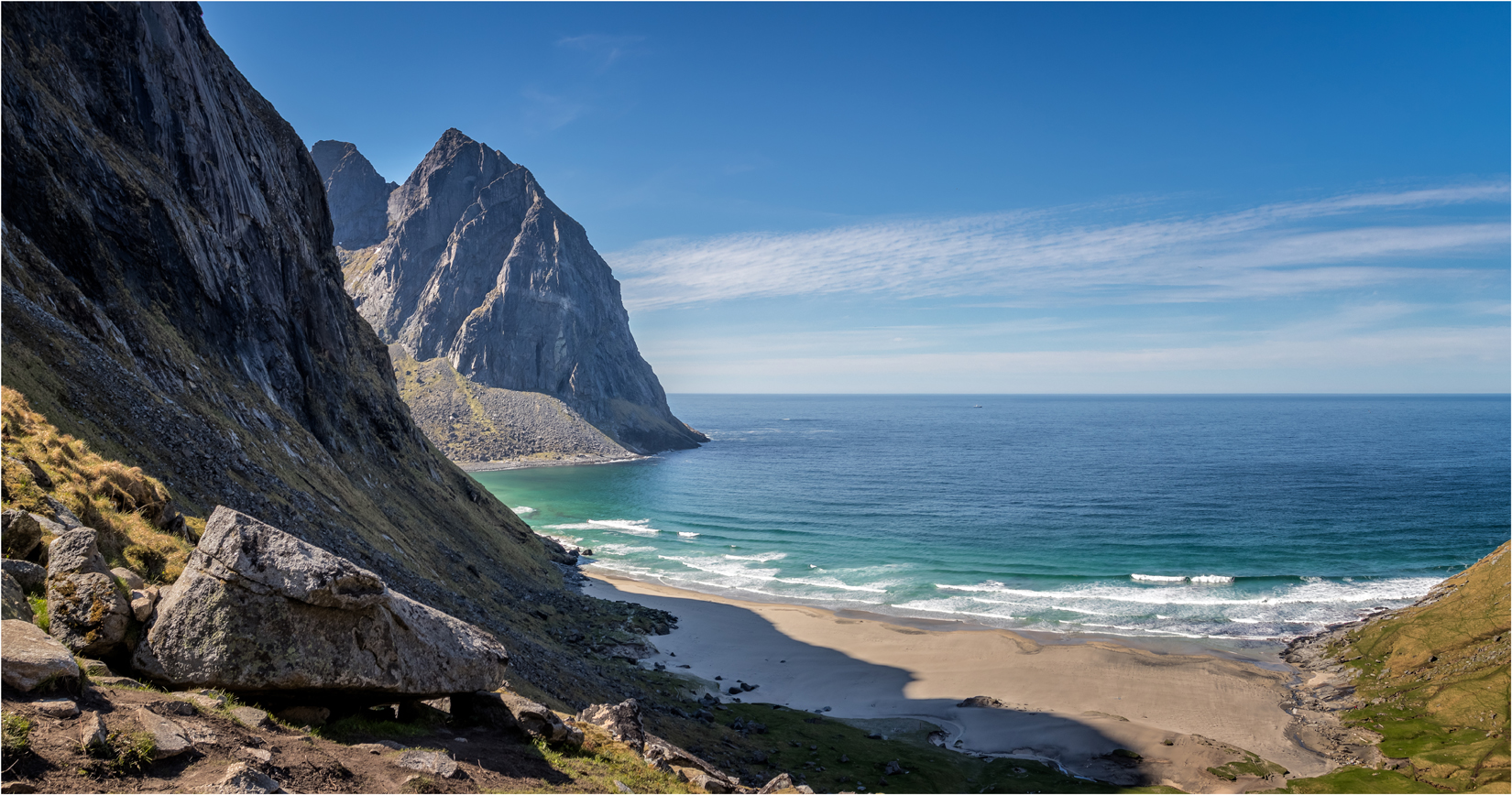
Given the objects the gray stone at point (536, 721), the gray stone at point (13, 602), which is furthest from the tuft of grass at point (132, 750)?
the gray stone at point (536, 721)

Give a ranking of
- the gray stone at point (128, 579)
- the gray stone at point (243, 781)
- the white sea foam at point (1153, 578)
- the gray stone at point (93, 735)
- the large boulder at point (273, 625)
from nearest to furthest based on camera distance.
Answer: the gray stone at point (93, 735) → the gray stone at point (243, 781) → the large boulder at point (273, 625) → the gray stone at point (128, 579) → the white sea foam at point (1153, 578)

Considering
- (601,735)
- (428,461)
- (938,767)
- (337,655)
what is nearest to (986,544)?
(938,767)

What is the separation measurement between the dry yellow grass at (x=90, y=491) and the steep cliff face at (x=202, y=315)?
3.95m

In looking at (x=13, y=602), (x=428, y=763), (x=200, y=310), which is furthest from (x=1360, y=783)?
(x=200, y=310)

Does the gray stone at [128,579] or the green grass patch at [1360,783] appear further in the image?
the green grass patch at [1360,783]

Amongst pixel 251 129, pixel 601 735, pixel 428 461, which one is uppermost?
pixel 251 129

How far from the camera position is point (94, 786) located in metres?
7.98

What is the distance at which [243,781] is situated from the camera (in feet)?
29.4

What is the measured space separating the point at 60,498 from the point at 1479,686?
187 feet

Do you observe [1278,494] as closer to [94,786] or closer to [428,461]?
[428,461]

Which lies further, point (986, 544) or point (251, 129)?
point (986, 544)

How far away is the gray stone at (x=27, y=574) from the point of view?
11106 millimetres

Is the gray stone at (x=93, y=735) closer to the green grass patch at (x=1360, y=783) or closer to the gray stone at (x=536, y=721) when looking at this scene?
the gray stone at (x=536, y=721)

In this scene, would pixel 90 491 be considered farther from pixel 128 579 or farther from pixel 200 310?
pixel 200 310
